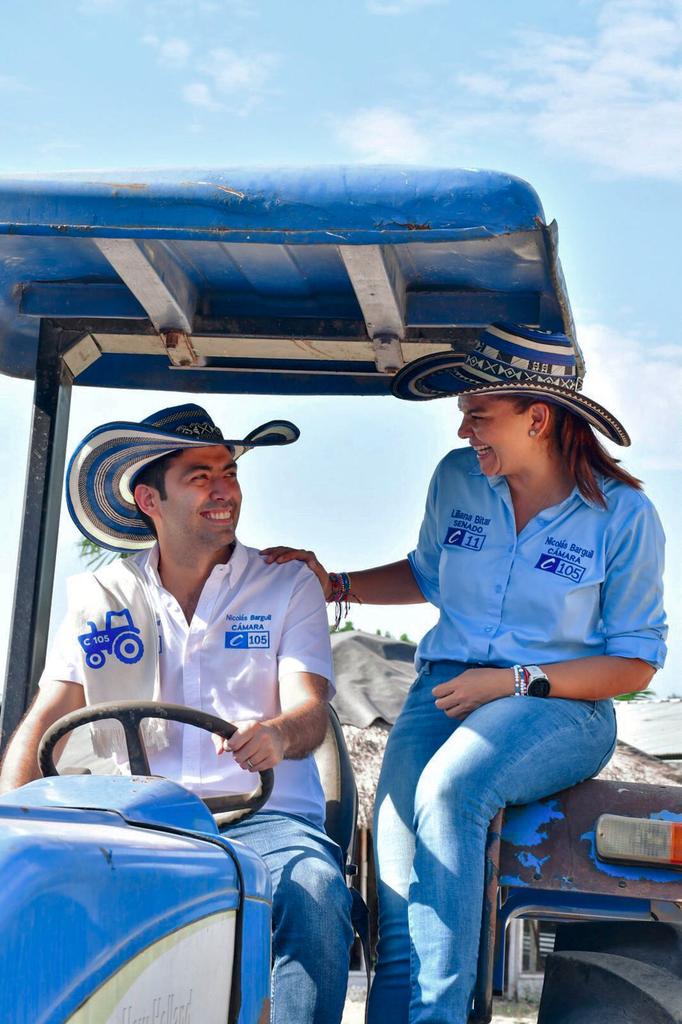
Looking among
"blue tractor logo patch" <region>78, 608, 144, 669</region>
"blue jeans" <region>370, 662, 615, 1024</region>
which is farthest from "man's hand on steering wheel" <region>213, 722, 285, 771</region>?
"blue tractor logo patch" <region>78, 608, 144, 669</region>

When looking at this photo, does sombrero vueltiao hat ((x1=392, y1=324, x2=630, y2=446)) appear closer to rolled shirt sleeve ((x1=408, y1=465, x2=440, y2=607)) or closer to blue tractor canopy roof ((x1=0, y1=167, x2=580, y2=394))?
blue tractor canopy roof ((x1=0, y1=167, x2=580, y2=394))

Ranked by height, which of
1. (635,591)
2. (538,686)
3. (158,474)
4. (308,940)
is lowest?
(308,940)

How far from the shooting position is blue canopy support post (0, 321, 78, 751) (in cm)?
338

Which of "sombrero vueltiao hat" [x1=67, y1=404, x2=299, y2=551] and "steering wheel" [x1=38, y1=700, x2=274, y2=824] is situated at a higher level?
"sombrero vueltiao hat" [x1=67, y1=404, x2=299, y2=551]

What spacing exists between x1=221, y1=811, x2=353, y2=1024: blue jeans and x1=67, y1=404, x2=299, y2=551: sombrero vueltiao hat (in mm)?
1282

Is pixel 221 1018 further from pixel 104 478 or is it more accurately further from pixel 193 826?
pixel 104 478

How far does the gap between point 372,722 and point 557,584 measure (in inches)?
321

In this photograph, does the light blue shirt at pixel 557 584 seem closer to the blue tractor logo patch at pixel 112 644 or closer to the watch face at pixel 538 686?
the watch face at pixel 538 686

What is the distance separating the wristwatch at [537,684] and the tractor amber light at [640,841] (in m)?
0.33

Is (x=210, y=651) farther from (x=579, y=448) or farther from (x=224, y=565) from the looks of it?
(x=579, y=448)

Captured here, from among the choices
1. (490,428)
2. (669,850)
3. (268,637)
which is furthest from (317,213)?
(669,850)

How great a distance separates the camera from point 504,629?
3.26 m

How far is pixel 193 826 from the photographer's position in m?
Answer: 2.11

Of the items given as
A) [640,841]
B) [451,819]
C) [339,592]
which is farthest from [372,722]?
[451,819]
